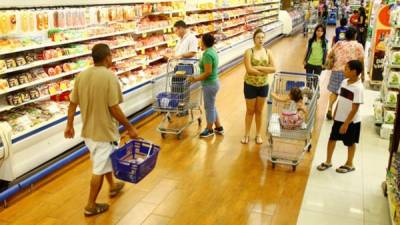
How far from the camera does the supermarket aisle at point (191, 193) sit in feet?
12.6

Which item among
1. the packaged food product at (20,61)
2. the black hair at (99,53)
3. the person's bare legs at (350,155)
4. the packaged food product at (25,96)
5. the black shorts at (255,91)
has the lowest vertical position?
the person's bare legs at (350,155)

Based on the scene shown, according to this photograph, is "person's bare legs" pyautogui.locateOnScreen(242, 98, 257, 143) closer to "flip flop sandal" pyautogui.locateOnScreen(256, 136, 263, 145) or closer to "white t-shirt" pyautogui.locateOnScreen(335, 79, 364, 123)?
"flip flop sandal" pyautogui.locateOnScreen(256, 136, 263, 145)

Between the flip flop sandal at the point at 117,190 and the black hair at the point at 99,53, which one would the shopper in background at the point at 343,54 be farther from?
the black hair at the point at 99,53

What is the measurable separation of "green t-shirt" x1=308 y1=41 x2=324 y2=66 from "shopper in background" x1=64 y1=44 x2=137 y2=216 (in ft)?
13.5

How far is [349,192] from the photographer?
4332 millimetres

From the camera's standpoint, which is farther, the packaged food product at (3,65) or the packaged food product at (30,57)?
the packaged food product at (30,57)

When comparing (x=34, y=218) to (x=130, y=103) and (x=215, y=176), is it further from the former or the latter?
(x=130, y=103)

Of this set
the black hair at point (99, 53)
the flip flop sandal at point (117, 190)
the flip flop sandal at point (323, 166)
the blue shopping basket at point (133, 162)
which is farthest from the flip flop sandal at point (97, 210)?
the flip flop sandal at point (323, 166)

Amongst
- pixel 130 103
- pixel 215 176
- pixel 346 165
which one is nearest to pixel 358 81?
pixel 346 165

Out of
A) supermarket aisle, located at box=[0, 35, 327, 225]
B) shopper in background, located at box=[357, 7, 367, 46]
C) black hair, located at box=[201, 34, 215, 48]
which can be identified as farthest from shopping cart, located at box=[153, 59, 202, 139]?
shopper in background, located at box=[357, 7, 367, 46]

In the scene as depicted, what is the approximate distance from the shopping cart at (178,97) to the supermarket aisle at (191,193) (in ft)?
1.44

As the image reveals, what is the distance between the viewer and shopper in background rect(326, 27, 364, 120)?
6.14 meters

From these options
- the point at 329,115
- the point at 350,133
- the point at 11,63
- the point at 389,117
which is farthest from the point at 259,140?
the point at 11,63

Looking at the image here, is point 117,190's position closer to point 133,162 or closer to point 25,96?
point 133,162
